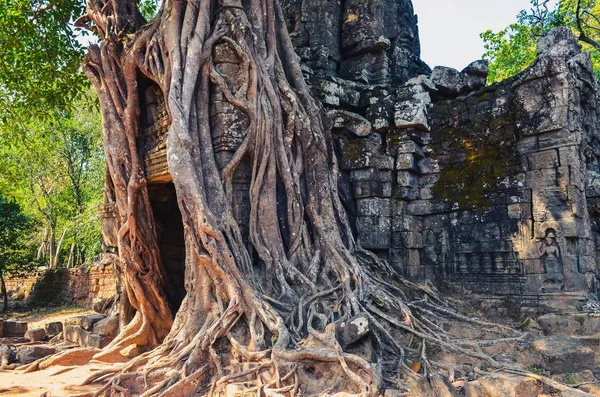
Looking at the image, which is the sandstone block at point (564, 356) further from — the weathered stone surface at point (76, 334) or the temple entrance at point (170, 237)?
the weathered stone surface at point (76, 334)

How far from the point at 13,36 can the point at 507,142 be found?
6525mm

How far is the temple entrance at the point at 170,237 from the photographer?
559 centimetres

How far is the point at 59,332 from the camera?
6.40 metres

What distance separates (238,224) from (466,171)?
2.74 meters

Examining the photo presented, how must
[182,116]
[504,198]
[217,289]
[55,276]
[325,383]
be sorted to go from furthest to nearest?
[55,276] → [504,198] → [182,116] → [217,289] → [325,383]

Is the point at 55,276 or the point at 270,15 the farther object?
the point at 55,276

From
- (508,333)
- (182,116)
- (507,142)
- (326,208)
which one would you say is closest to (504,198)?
(507,142)

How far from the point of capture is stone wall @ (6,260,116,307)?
11.3 meters

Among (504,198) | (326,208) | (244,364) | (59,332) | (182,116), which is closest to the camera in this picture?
(244,364)

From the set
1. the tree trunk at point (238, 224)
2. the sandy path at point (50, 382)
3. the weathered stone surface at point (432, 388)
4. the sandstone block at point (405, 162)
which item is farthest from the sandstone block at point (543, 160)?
the sandy path at point (50, 382)

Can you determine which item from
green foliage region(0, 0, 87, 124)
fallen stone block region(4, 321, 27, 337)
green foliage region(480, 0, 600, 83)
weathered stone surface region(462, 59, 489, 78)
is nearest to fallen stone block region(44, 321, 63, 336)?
fallen stone block region(4, 321, 27, 337)

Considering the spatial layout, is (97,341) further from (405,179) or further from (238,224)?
(405,179)

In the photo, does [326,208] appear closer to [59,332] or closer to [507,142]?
[507,142]

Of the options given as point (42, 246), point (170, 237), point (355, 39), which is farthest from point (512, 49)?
point (42, 246)
